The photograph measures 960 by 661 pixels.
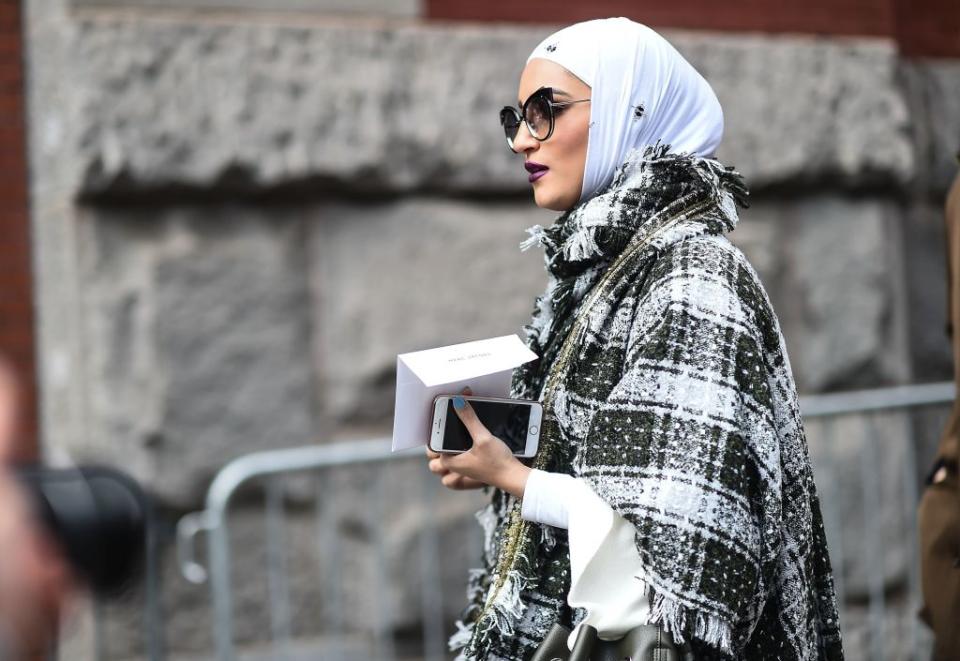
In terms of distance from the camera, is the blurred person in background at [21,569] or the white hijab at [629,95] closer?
the blurred person in background at [21,569]

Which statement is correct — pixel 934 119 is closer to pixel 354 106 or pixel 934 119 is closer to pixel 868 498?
pixel 868 498

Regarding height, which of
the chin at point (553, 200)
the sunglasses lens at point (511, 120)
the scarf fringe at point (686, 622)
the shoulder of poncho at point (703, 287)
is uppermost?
the sunglasses lens at point (511, 120)

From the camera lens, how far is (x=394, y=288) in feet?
15.1

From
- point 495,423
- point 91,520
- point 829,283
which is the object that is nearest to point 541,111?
point 495,423

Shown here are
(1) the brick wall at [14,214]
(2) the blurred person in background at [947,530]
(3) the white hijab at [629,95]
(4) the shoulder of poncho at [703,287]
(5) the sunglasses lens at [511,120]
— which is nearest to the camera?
(4) the shoulder of poncho at [703,287]

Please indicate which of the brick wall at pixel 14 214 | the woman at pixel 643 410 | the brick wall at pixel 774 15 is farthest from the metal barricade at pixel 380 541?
the woman at pixel 643 410

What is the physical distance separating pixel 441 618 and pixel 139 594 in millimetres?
992

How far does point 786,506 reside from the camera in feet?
7.54

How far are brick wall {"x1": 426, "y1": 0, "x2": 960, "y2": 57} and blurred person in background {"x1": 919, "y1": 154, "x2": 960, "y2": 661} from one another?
1.88 meters

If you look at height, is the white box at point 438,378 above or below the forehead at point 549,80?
below

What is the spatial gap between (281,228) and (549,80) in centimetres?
217

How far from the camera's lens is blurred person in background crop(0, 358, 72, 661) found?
1398 mm

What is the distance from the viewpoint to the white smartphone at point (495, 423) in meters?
2.31

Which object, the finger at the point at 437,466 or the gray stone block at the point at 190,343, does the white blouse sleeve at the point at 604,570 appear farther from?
the gray stone block at the point at 190,343
